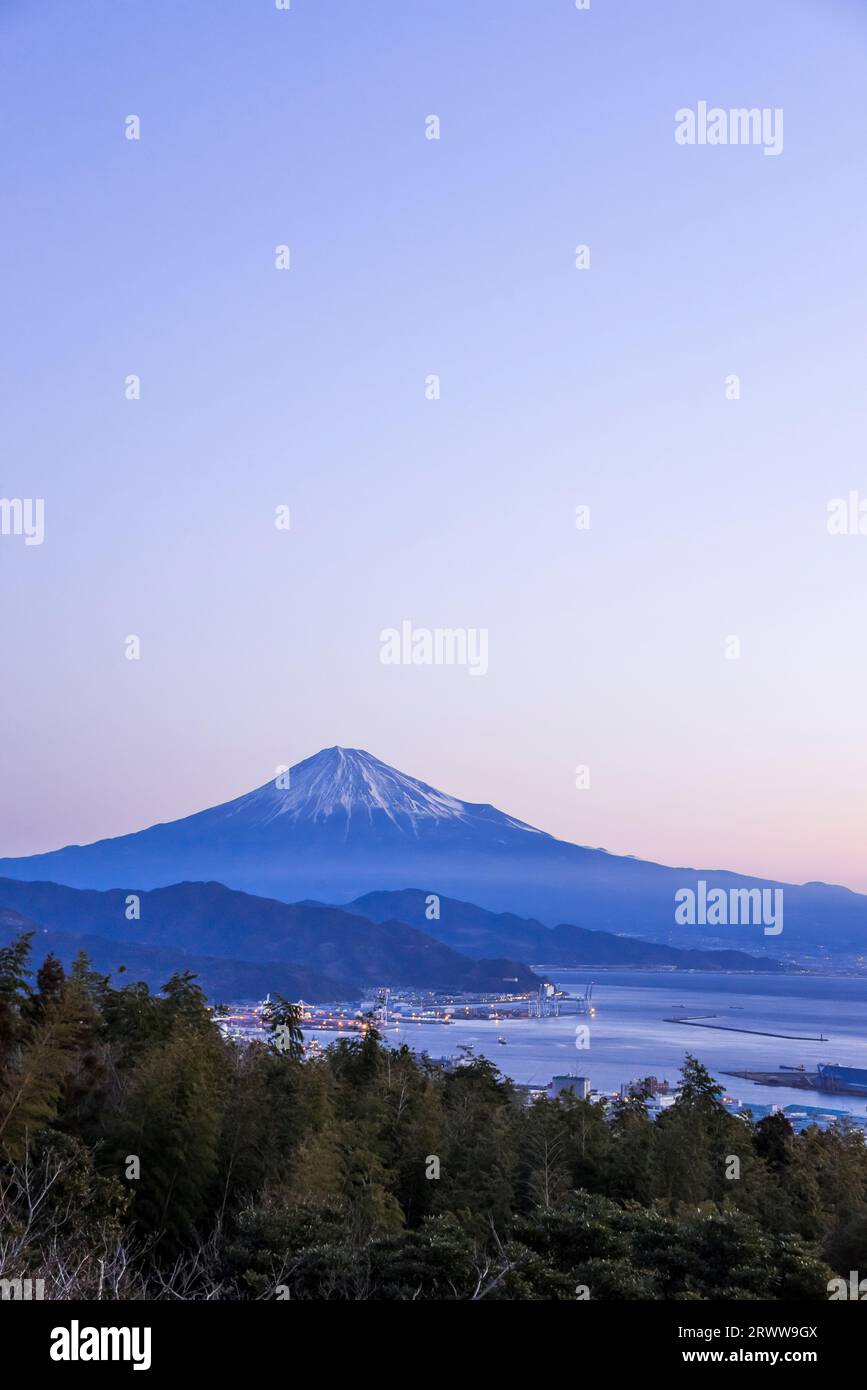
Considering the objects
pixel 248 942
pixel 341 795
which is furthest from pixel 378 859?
pixel 248 942

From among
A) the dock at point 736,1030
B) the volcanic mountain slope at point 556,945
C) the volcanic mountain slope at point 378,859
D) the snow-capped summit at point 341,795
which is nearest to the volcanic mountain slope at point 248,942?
the volcanic mountain slope at point 556,945

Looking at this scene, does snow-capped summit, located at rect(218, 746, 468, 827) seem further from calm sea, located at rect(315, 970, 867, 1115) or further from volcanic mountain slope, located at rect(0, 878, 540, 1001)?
calm sea, located at rect(315, 970, 867, 1115)

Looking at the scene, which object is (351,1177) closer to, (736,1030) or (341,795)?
(736,1030)

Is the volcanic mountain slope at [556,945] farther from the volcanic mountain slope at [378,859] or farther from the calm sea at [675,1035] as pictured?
the volcanic mountain slope at [378,859]

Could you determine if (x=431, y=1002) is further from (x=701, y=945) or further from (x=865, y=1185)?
(x=865, y=1185)
